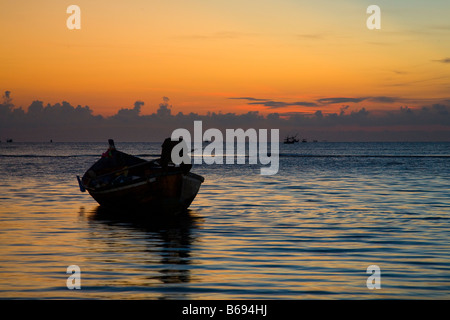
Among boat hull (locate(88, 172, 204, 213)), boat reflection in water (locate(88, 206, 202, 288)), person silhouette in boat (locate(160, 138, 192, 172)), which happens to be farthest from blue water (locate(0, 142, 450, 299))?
person silhouette in boat (locate(160, 138, 192, 172))

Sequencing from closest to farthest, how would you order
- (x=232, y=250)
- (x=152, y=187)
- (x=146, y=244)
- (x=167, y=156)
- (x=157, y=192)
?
(x=232, y=250), (x=146, y=244), (x=167, y=156), (x=152, y=187), (x=157, y=192)

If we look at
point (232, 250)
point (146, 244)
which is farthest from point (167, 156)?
point (232, 250)

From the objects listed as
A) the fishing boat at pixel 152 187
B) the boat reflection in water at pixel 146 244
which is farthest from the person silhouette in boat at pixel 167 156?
the boat reflection in water at pixel 146 244

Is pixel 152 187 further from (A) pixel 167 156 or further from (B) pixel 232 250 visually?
(B) pixel 232 250

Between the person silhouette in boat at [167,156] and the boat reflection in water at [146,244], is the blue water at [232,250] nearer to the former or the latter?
the boat reflection in water at [146,244]

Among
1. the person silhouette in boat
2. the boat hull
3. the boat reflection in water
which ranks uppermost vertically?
the person silhouette in boat

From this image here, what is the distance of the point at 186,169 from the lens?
26.9 metres

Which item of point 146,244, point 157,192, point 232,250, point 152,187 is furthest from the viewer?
point 157,192

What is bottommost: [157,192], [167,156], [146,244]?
[146,244]

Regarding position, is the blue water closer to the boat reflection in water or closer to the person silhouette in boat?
the boat reflection in water

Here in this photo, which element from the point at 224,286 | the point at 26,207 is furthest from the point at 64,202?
the point at 224,286

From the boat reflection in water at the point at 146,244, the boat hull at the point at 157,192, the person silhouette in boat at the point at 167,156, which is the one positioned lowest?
the boat reflection in water at the point at 146,244

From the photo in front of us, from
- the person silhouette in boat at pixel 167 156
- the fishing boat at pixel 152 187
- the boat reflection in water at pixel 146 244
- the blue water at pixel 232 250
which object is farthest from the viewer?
the fishing boat at pixel 152 187
